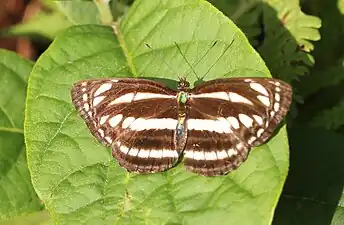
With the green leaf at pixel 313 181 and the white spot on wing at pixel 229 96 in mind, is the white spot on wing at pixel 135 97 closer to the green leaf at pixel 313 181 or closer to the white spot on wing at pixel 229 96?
the white spot on wing at pixel 229 96

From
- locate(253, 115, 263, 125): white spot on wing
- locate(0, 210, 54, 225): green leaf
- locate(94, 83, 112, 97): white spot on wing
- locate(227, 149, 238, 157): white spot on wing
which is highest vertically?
locate(94, 83, 112, 97): white spot on wing

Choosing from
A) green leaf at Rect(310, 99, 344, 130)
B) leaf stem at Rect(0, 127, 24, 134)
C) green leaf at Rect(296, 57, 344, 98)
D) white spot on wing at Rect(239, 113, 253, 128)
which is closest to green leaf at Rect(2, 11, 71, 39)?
leaf stem at Rect(0, 127, 24, 134)

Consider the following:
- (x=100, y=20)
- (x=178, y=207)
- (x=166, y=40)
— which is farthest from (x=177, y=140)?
(x=100, y=20)

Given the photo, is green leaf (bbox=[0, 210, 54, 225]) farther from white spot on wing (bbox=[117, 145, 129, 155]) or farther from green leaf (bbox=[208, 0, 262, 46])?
green leaf (bbox=[208, 0, 262, 46])

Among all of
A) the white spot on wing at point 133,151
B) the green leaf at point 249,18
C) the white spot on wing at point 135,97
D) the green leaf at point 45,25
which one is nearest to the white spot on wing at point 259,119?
the white spot on wing at point 135,97

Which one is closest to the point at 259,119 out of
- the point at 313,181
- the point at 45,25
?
the point at 313,181

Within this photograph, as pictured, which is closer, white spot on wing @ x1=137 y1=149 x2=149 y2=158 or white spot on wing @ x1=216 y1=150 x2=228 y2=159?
white spot on wing @ x1=216 y1=150 x2=228 y2=159

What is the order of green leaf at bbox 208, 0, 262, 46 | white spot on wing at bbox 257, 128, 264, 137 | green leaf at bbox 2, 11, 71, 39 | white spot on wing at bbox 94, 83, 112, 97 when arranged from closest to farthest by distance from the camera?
white spot on wing at bbox 257, 128, 264, 137 → white spot on wing at bbox 94, 83, 112, 97 → green leaf at bbox 208, 0, 262, 46 → green leaf at bbox 2, 11, 71, 39
